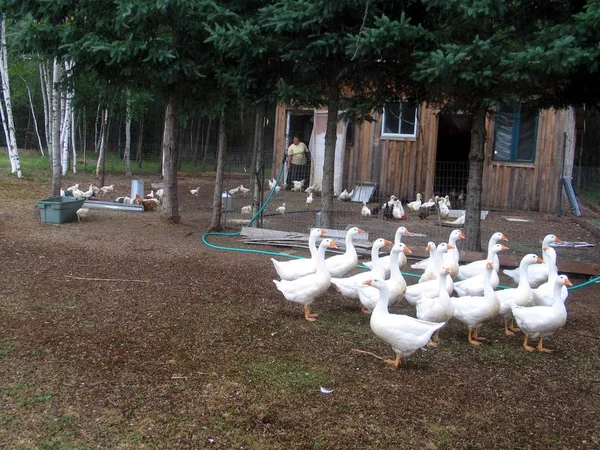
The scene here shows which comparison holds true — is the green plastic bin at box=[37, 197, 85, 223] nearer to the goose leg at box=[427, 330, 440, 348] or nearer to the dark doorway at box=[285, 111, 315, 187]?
the goose leg at box=[427, 330, 440, 348]

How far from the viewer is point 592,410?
452 centimetres

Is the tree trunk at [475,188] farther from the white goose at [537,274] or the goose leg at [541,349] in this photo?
the goose leg at [541,349]

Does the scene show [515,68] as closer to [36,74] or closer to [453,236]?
[453,236]

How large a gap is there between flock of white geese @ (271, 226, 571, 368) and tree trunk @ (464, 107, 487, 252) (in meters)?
2.45

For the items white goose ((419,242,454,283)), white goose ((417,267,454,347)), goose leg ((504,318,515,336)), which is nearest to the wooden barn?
white goose ((419,242,454,283))

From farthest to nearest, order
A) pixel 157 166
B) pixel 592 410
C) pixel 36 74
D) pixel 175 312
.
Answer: pixel 36 74, pixel 157 166, pixel 175 312, pixel 592 410

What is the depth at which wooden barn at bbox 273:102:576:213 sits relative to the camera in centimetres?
1750

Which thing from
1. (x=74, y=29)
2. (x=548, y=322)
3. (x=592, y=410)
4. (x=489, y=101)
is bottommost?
(x=592, y=410)

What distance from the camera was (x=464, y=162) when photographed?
1689cm

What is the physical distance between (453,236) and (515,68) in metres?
2.23

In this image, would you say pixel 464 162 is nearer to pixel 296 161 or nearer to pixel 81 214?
pixel 296 161

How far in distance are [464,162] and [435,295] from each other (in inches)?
454

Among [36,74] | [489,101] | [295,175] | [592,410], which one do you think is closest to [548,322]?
[592,410]

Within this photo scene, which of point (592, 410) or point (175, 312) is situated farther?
point (175, 312)
